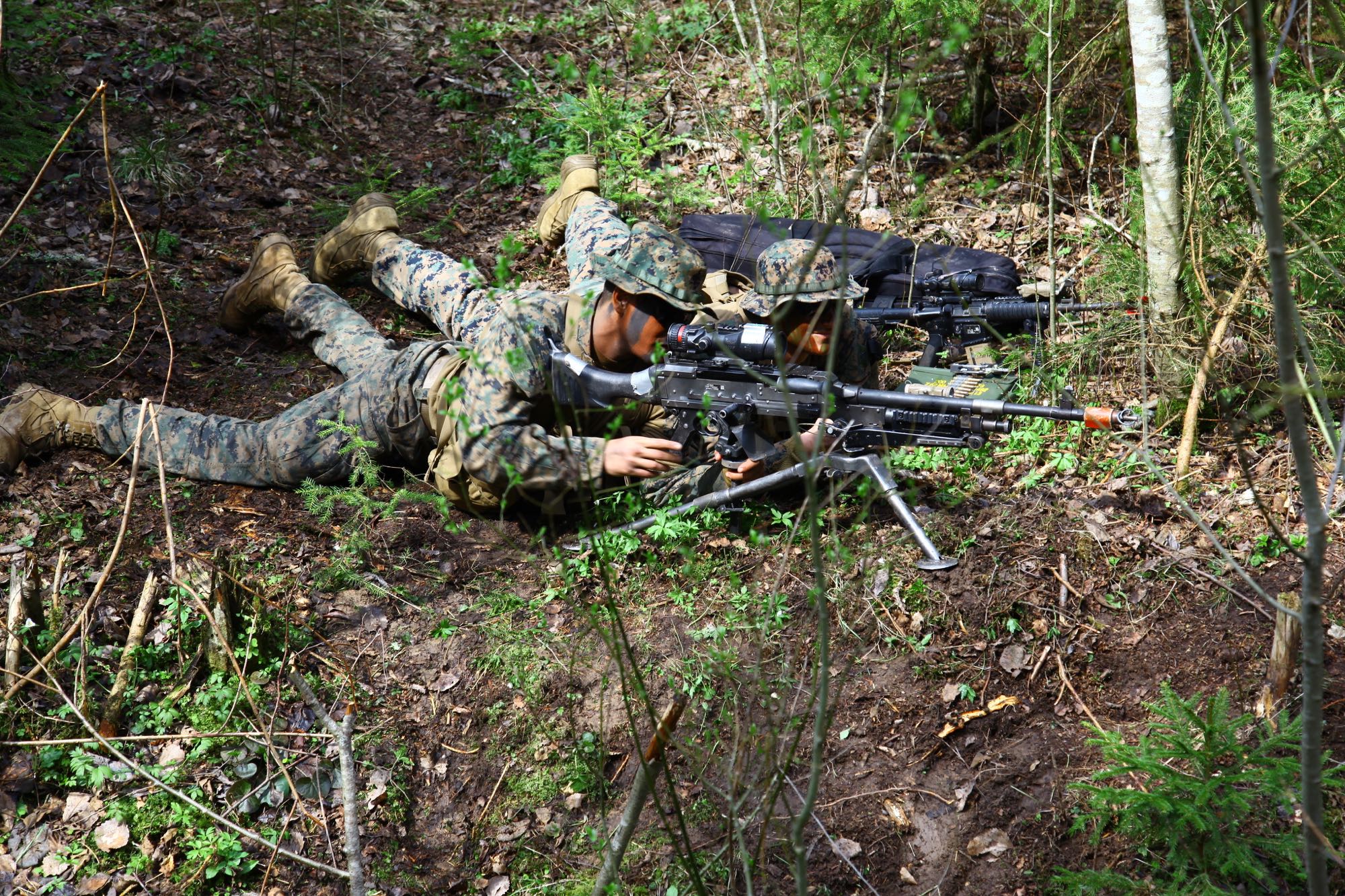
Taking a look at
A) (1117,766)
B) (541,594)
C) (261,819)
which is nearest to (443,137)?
(541,594)

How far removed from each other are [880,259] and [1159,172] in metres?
1.75

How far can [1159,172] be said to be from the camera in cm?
→ 488

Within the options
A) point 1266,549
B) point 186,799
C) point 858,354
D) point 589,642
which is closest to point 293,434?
point 589,642

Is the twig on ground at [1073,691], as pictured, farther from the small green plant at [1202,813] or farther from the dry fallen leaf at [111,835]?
the dry fallen leaf at [111,835]

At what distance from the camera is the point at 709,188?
7.65 meters

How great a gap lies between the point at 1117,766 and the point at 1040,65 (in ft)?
16.6

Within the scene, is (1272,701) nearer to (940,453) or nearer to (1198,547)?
(1198,547)

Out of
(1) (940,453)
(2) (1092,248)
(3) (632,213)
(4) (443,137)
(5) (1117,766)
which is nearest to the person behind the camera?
(5) (1117,766)

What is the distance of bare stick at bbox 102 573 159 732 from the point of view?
12.7 feet

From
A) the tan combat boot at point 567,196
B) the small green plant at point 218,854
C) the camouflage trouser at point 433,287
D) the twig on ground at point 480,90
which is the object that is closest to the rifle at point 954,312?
the tan combat boot at point 567,196

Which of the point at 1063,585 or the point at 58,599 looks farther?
the point at 1063,585

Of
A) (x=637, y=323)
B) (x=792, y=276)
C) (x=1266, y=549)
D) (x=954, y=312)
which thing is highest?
(x=792, y=276)

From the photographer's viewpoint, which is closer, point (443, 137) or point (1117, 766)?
point (1117, 766)

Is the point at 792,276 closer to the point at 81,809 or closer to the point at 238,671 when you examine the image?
the point at 238,671
